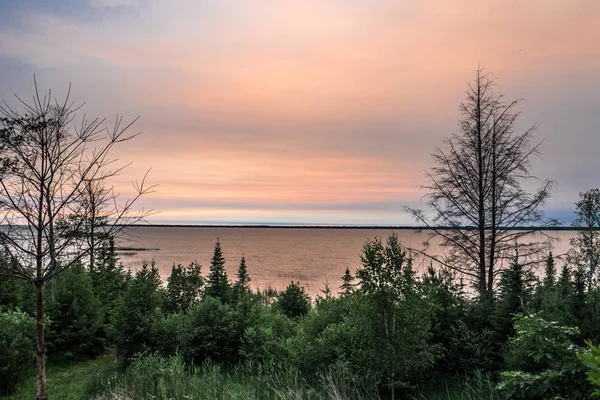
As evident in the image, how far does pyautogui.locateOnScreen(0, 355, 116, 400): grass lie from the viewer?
26.7 feet

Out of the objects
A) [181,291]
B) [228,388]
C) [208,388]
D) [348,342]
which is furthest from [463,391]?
[181,291]

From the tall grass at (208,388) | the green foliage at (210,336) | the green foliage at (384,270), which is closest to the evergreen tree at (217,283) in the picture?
the green foliage at (210,336)

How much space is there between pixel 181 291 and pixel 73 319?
4221 mm

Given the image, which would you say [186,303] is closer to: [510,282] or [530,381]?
[510,282]

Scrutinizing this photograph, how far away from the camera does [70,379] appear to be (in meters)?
9.88

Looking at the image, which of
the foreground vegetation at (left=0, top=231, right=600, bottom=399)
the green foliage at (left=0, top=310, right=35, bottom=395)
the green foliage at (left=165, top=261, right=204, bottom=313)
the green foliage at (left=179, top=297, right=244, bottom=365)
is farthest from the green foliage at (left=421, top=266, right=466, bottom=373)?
the green foliage at (left=165, top=261, right=204, bottom=313)

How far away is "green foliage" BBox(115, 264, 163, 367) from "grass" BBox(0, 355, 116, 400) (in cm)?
70

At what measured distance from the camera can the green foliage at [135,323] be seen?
10406mm

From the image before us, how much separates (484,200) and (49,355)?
14325 mm

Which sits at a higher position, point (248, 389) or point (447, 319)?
point (447, 319)

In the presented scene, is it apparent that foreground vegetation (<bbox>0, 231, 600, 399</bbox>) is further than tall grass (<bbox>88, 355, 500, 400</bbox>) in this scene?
No

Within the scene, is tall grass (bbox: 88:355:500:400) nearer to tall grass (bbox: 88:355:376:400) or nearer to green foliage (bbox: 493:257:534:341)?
tall grass (bbox: 88:355:376:400)

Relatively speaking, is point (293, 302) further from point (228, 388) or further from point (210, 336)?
point (228, 388)

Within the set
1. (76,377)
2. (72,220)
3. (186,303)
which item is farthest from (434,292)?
(186,303)
